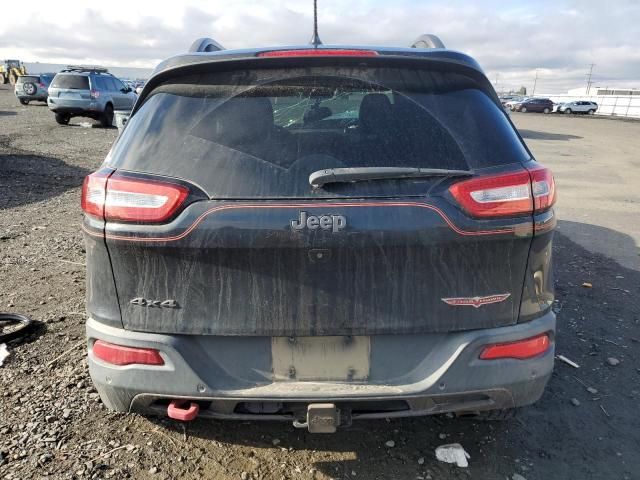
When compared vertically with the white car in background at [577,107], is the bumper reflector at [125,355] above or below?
above

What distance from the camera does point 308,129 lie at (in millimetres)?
2152

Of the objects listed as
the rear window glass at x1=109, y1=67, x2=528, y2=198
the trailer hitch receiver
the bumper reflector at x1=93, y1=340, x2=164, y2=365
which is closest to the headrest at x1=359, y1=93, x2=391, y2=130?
the rear window glass at x1=109, y1=67, x2=528, y2=198

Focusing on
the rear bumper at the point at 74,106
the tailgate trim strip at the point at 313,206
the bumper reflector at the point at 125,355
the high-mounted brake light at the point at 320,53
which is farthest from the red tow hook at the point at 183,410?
the rear bumper at the point at 74,106

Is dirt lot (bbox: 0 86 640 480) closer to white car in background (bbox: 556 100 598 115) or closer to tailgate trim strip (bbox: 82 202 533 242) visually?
tailgate trim strip (bbox: 82 202 533 242)

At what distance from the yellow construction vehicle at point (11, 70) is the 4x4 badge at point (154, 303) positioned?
58.6 metres

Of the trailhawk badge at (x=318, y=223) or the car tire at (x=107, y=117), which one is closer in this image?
the trailhawk badge at (x=318, y=223)

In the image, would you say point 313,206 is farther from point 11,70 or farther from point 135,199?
point 11,70

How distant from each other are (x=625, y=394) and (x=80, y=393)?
333 centimetres

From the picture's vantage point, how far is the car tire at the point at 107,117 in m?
20.3

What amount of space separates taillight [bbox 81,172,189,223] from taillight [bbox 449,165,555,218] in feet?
3.54

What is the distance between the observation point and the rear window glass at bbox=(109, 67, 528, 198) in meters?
2.01

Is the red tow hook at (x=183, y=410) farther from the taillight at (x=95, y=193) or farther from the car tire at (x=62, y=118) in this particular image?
the car tire at (x=62, y=118)

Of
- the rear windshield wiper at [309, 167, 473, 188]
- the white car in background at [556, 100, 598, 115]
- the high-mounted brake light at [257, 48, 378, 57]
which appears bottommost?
the white car in background at [556, 100, 598, 115]

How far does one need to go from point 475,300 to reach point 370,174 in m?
0.65
